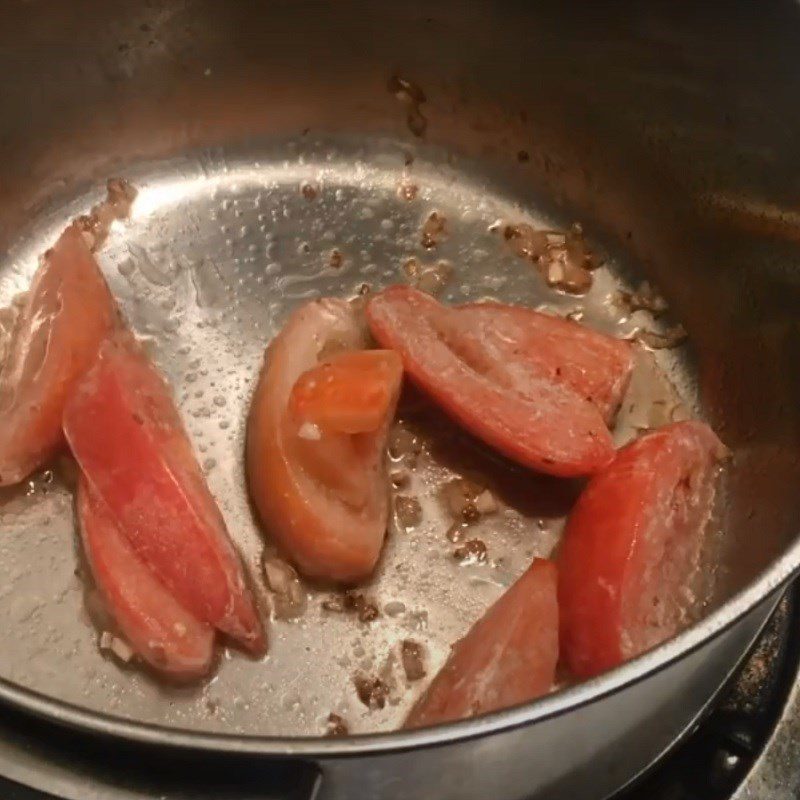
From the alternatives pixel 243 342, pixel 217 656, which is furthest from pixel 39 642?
pixel 243 342

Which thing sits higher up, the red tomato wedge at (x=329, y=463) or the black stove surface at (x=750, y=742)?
the red tomato wedge at (x=329, y=463)

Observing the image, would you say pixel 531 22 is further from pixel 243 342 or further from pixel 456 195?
pixel 243 342

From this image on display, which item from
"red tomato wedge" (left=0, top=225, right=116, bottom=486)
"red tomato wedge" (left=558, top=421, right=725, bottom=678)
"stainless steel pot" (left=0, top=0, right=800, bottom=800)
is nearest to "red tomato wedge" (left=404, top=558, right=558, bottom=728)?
"red tomato wedge" (left=558, top=421, right=725, bottom=678)

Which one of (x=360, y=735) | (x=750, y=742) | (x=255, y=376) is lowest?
(x=750, y=742)

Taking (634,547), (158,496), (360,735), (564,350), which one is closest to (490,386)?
(564,350)

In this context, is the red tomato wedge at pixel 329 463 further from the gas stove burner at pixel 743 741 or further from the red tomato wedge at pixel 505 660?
the gas stove burner at pixel 743 741

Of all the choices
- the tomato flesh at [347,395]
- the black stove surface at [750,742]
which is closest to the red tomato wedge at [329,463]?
the tomato flesh at [347,395]

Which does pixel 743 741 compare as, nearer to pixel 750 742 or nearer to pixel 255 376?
pixel 750 742
